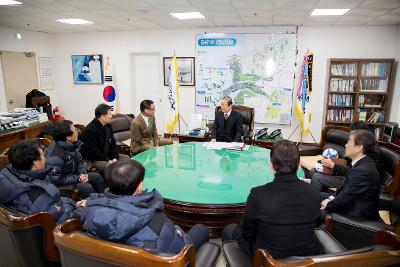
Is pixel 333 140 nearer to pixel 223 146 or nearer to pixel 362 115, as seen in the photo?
pixel 223 146

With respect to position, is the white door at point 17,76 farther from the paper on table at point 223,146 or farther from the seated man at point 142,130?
the paper on table at point 223,146

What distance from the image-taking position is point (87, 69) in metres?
7.39

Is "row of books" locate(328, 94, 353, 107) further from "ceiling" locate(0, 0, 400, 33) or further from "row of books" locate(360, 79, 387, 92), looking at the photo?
"ceiling" locate(0, 0, 400, 33)

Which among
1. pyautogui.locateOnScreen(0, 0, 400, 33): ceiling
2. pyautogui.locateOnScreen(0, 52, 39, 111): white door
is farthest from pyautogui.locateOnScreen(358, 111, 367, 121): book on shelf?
pyautogui.locateOnScreen(0, 52, 39, 111): white door

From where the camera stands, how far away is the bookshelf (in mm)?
5590

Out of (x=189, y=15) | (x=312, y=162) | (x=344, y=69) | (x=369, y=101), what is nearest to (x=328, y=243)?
(x=312, y=162)

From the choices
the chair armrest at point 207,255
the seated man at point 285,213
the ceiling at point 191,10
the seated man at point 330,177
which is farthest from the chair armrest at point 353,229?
the ceiling at point 191,10

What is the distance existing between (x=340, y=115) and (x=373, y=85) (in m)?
0.83

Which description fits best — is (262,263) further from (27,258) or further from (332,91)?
(332,91)

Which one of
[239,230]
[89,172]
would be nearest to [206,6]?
[89,172]

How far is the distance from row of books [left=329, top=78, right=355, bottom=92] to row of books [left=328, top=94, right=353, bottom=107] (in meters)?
0.15

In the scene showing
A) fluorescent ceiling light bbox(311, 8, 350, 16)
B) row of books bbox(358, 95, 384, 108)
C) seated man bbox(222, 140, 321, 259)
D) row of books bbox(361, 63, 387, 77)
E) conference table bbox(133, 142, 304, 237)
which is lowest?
conference table bbox(133, 142, 304, 237)

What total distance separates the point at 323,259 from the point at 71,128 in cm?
252

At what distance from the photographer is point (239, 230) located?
182 cm
